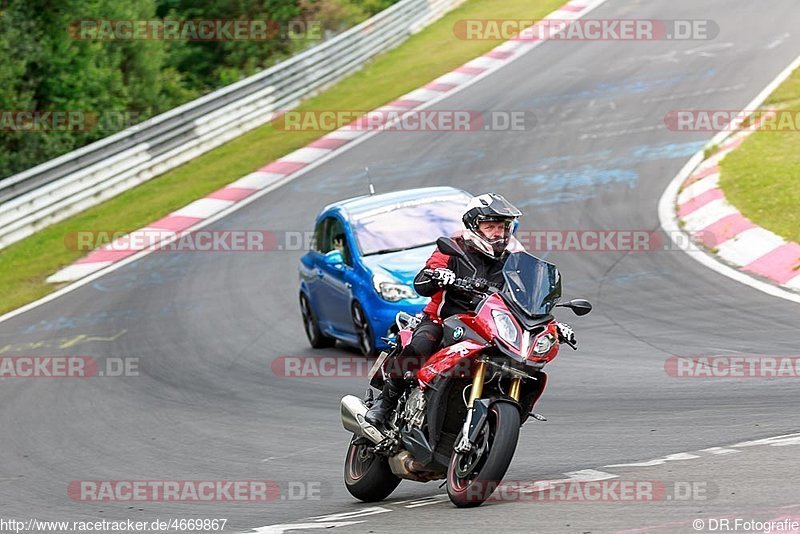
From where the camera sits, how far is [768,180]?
1678 centimetres

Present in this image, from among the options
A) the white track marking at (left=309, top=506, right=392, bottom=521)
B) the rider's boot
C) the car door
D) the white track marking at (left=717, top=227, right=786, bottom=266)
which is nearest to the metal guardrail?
the car door

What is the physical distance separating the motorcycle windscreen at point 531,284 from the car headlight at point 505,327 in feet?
0.36

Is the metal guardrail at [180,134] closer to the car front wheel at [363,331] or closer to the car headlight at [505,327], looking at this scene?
the car front wheel at [363,331]

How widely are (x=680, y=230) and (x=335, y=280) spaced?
16.2 ft

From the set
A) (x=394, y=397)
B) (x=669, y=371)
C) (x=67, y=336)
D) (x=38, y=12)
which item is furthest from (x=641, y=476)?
(x=38, y=12)

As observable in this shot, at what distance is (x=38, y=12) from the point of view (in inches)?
1147

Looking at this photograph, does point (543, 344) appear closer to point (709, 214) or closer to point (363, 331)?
point (363, 331)

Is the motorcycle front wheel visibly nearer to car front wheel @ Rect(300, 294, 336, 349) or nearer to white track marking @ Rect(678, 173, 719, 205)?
car front wheel @ Rect(300, 294, 336, 349)

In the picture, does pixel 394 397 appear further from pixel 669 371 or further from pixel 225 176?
pixel 225 176

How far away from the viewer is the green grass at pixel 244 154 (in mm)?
21250

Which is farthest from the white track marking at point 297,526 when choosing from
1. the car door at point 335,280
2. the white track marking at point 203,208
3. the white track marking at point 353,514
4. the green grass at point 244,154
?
the white track marking at point 203,208

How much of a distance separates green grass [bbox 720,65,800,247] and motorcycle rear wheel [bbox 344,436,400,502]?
25.9 ft

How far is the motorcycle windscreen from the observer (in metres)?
6.70

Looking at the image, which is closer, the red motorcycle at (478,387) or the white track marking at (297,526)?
the red motorcycle at (478,387)
